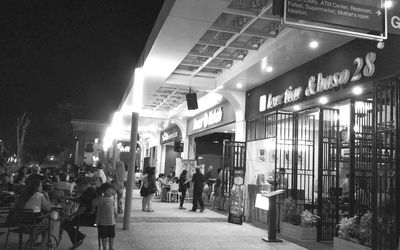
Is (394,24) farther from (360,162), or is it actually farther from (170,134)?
(170,134)

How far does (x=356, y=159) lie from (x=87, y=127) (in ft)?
145

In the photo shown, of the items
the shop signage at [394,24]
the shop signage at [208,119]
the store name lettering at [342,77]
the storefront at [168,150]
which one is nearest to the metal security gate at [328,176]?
the store name lettering at [342,77]

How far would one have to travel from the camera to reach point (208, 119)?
56.3 ft

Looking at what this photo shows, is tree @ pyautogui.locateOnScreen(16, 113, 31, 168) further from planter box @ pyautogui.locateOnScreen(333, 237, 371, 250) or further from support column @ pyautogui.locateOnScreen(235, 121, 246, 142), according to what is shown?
planter box @ pyautogui.locateOnScreen(333, 237, 371, 250)

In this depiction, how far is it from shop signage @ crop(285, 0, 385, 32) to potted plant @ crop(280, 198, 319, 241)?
493 cm

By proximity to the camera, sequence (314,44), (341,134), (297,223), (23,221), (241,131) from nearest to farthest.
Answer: (23,221) → (314,44) → (297,223) → (341,134) → (241,131)

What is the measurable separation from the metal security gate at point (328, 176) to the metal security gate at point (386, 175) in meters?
2.52

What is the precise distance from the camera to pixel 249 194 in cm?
1216

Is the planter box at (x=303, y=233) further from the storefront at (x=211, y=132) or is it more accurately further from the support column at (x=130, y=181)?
the storefront at (x=211, y=132)

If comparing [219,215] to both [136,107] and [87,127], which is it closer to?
[136,107]

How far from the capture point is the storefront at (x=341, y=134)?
6441 millimetres

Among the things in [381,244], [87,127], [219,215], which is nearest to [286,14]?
[381,244]

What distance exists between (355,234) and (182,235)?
361 cm

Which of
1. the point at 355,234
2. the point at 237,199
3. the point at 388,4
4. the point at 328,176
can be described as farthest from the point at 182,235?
the point at 388,4
